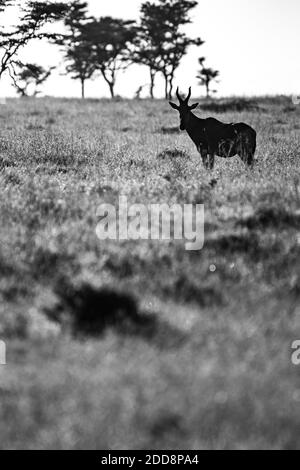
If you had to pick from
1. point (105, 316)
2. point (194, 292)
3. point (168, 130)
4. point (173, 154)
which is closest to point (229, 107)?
point (168, 130)

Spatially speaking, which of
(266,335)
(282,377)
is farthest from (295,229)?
(282,377)

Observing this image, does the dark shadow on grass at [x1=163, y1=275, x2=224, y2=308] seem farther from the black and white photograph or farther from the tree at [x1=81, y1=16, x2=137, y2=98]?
the tree at [x1=81, y1=16, x2=137, y2=98]

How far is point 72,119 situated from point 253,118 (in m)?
7.91

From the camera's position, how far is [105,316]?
14.1 ft

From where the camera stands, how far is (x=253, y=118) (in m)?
25.4

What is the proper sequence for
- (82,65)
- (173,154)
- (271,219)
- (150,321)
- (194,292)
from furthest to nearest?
(82,65) < (173,154) < (271,219) < (194,292) < (150,321)

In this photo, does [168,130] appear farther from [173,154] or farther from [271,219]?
[271,219]

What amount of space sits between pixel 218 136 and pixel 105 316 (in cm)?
843

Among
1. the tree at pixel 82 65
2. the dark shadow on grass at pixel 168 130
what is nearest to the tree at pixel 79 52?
the tree at pixel 82 65

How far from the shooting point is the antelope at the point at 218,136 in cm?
1186

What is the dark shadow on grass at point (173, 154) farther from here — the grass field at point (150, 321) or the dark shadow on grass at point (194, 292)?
the dark shadow on grass at point (194, 292)

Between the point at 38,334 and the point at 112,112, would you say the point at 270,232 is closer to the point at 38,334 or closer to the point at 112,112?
the point at 38,334

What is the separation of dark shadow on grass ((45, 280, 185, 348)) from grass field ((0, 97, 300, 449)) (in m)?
0.01
